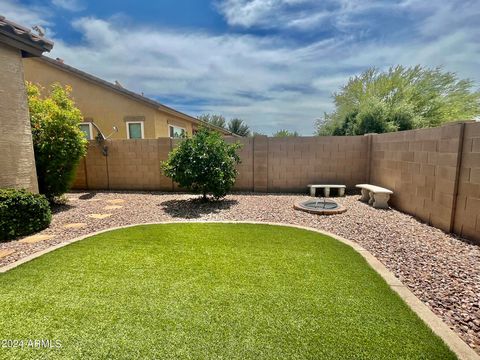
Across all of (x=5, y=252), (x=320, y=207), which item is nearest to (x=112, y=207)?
(x=5, y=252)

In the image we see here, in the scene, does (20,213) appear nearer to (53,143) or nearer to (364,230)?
(53,143)

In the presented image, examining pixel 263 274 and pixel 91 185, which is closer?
Answer: pixel 263 274

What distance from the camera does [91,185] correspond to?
34.0 feet

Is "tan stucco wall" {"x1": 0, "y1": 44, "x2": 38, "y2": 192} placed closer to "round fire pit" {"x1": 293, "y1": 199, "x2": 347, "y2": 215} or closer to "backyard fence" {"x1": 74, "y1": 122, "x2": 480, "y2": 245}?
"backyard fence" {"x1": 74, "y1": 122, "x2": 480, "y2": 245}

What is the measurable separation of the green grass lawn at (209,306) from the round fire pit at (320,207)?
2.33 m

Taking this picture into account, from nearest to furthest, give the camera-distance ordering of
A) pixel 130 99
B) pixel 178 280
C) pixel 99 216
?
1. pixel 178 280
2. pixel 99 216
3. pixel 130 99

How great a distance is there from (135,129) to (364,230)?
12105mm

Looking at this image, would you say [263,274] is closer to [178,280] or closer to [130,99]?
Result: [178,280]

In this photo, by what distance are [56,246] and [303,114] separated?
22421mm

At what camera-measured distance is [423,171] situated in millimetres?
5812

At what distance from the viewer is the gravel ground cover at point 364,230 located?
2.89 m

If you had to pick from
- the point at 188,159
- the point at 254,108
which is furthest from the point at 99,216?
the point at 254,108

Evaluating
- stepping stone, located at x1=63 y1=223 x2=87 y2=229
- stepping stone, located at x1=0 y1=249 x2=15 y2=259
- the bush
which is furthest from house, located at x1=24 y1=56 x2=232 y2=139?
stepping stone, located at x1=0 y1=249 x2=15 y2=259

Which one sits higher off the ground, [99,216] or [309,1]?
[309,1]
